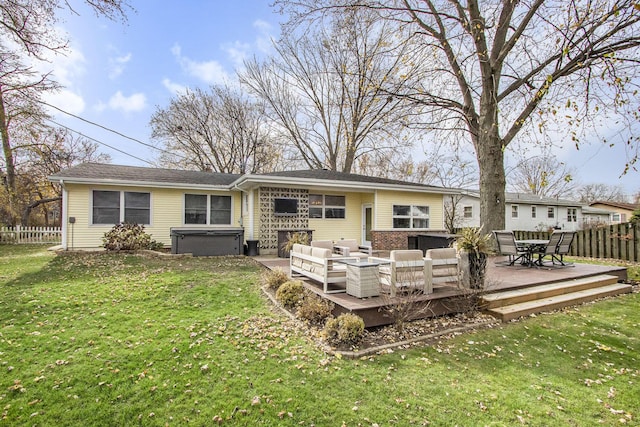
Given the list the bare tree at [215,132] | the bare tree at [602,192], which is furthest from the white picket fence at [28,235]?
the bare tree at [602,192]

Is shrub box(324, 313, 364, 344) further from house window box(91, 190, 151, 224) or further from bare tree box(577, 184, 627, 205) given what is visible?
bare tree box(577, 184, 627, 205)

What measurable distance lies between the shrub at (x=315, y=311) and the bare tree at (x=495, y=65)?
18.0 feet

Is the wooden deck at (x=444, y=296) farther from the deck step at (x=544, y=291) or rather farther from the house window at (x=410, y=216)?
the house window at (x=410, y=216)

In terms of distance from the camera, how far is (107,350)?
139 inches

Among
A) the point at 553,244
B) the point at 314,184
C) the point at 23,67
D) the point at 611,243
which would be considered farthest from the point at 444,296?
the point at 23,67

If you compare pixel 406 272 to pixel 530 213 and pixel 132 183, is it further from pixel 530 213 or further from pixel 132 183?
pixel 530 213

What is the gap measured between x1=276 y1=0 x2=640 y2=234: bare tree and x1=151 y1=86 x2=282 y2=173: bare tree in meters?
15.0

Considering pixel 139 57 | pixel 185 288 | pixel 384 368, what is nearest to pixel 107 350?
pixel 185 288

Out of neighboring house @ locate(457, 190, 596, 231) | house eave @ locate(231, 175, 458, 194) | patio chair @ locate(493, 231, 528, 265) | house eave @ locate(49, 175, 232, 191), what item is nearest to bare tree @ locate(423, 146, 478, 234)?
neighboring house @ locate(457, 190, 596, 231)

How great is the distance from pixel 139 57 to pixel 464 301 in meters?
15.2

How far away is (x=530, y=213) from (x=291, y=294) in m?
26.6

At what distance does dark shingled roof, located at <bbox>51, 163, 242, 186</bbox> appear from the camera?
35.6 ft

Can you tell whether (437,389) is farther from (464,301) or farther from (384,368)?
(464,301)

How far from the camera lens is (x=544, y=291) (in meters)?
→ 5.71
